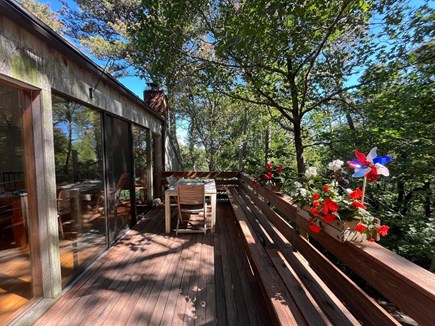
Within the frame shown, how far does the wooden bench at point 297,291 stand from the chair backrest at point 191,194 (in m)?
1.38

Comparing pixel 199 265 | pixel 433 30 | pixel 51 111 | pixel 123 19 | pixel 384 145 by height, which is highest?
pixel 123 19

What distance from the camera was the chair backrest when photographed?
3859 millimetres

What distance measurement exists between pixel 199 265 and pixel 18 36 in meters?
2.87

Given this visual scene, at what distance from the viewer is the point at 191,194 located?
391 centimetres

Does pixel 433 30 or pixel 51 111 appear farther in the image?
pixel 433 30

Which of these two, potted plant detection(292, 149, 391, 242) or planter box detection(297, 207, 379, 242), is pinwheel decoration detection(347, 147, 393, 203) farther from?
planter box detection(297, 207, 379, 242)

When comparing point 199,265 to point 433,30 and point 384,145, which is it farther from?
point 433,30

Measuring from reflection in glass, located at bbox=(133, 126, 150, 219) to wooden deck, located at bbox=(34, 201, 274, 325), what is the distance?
1.30m

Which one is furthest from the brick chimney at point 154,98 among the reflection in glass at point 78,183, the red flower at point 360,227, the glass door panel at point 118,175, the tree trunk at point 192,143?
the red flower at point 360,227

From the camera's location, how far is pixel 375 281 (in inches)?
41.6

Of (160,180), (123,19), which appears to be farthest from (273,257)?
(123,19)

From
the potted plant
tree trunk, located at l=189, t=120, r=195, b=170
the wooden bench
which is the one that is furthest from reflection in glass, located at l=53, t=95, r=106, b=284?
tree trunk, located at l=189, t=120, r=195, b=170

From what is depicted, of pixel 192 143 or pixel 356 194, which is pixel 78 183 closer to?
pixel 356 194

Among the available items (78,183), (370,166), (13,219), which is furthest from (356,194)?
(13,219)
